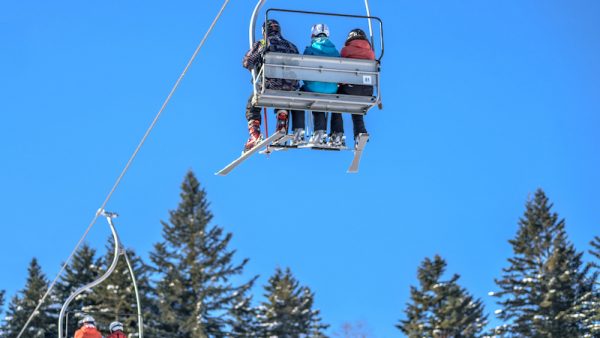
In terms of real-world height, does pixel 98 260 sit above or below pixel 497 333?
above

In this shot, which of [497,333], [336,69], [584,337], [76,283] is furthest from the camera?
[76,283]

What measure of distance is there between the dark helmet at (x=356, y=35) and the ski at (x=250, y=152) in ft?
5.76

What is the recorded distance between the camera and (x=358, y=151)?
1728cm

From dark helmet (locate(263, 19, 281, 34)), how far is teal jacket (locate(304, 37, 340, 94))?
1.70ft

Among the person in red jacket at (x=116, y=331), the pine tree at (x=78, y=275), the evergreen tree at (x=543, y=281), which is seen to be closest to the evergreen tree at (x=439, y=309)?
the evergreen tree at (x=543, y=281)

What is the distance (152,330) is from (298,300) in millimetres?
10314

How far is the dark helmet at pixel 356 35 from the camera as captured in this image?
656 inches

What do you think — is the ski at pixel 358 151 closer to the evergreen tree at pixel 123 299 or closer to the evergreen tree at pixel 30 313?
the evergreen tree at pixel 123 299

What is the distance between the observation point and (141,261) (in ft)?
176

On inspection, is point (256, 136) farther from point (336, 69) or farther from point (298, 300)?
point (298, 300)

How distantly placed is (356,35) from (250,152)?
2.35 metres

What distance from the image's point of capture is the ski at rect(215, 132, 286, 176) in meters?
16.5

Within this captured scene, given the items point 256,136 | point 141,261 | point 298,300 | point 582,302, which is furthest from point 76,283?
point 256,136

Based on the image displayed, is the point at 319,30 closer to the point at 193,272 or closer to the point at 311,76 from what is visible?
the point at 311,76
